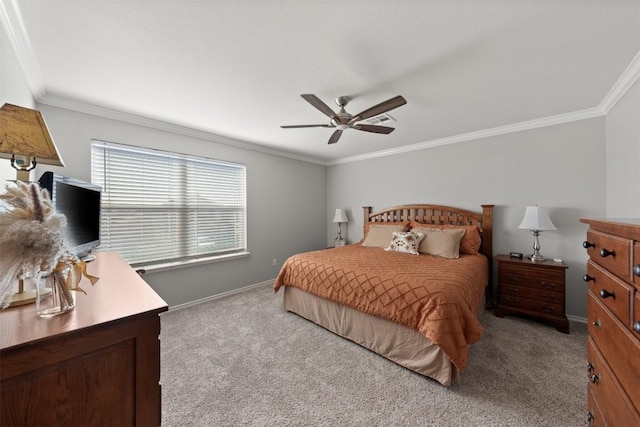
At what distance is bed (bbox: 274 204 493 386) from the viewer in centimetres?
178

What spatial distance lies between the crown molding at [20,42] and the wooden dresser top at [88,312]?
156cm

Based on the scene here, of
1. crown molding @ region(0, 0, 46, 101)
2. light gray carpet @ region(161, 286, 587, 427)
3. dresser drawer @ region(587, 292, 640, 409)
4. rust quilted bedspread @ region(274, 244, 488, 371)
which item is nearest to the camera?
dresser drawer @ region(587, 292, 640, 409)

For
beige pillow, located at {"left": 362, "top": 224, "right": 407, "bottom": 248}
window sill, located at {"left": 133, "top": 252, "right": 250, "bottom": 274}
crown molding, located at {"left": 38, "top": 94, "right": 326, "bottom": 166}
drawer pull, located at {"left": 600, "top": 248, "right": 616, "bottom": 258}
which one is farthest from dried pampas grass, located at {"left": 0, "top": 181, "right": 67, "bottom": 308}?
beige pillow, located at {"left": 362, "top": 224, "right": 407, "bottom": 248}

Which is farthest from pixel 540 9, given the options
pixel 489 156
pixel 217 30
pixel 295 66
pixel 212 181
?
pixel 212 181

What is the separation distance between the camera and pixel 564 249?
287 cm

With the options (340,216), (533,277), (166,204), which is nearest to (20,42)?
(166,204)

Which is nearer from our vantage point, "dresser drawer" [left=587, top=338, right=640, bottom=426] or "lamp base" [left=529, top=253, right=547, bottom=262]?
"dresser drawer" [left=587, top=338, right=640, bottom=426]

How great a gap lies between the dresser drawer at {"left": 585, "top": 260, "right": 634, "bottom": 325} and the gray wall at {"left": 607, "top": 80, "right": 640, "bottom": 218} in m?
1.77

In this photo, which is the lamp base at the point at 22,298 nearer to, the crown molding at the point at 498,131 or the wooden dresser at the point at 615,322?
the wooden dresser at the point at 615,322

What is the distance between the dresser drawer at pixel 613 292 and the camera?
0.80m

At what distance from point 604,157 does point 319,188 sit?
4036 mm

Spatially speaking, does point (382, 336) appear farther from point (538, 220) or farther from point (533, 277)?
point (538, 220)

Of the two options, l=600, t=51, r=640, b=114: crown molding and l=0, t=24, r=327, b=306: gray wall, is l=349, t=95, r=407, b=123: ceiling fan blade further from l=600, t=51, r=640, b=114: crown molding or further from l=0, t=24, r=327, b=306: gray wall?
l=0, t=24, r=327, b=306: gray wall

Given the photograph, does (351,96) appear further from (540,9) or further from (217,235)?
(217,235)
